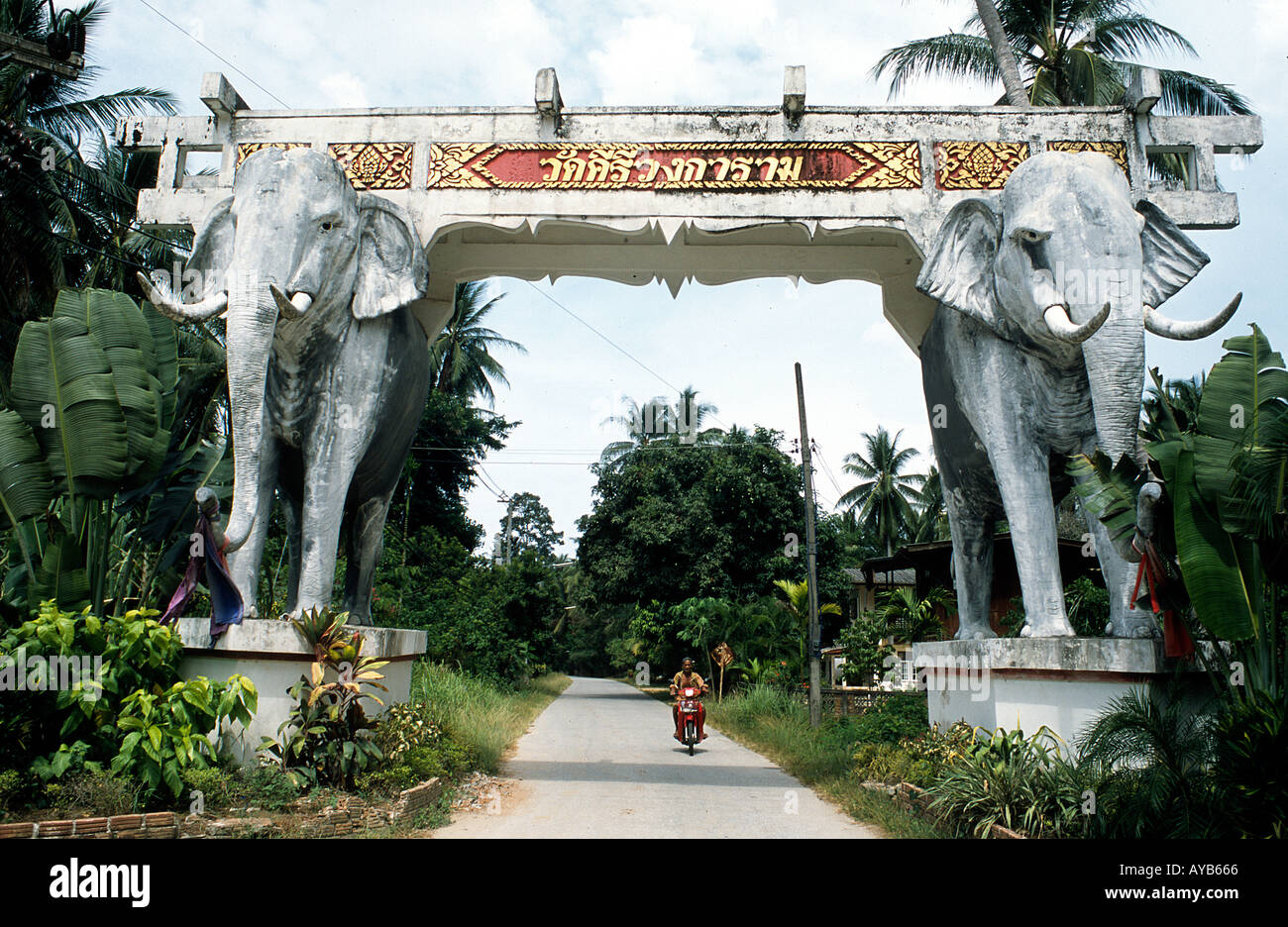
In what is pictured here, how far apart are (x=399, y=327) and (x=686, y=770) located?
5.53 m

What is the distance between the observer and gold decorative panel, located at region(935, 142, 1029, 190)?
23.8 feet

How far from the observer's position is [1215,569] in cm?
491

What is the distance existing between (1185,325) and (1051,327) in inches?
36.3

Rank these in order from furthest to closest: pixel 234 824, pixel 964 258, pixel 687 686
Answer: pixel 687 686 < pixel 964 258 < pixel 234 824

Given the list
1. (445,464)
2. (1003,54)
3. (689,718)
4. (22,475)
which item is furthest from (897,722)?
(445,464)

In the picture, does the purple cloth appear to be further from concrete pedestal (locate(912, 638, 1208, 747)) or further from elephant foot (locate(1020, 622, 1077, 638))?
elephant foot (locate(1020, 622, 1077, 638))

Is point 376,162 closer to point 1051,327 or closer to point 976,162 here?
point 976,162

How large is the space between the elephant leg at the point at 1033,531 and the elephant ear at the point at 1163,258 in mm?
1423

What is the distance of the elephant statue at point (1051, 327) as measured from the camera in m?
5.97

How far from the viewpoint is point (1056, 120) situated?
7.36 metres

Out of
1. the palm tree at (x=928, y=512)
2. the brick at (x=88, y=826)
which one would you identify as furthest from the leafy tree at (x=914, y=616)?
the palm tree at (x=928, y=512)

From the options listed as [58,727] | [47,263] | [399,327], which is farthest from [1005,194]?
[47,263]

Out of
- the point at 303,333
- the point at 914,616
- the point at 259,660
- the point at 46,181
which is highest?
the point at 46,181

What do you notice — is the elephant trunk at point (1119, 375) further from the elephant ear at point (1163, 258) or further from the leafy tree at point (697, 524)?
the leafy tree at point (697, 524)
